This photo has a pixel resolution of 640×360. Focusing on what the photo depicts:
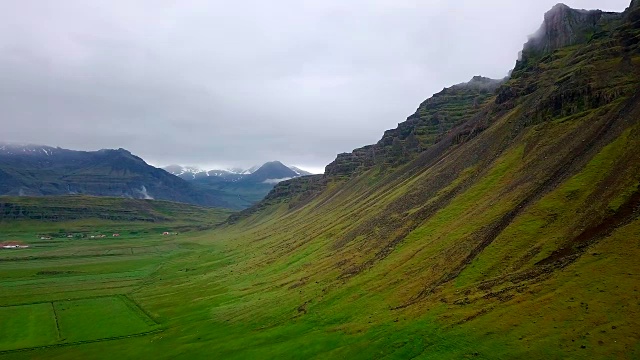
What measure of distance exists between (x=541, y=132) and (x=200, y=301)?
109 m

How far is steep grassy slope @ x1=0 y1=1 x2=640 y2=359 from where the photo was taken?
60656 mm

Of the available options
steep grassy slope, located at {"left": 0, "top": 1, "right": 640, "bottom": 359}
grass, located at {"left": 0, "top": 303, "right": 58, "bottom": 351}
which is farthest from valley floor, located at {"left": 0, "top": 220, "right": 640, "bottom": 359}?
grass, located at {"left": 0, "top": 303, "right": 58, "bottom": 351}

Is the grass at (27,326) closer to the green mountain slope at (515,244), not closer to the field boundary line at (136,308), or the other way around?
the field boundary line at (136,308)

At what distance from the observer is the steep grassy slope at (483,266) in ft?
199

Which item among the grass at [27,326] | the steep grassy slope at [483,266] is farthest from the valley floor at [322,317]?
the grass at [27,326]

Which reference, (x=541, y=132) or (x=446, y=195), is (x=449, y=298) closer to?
(x=446, y=195)

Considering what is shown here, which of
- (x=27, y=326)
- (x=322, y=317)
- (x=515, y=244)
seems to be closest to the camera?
(x=515, y=244)

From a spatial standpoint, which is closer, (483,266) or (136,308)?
(483,266)

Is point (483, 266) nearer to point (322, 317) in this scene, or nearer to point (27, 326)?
point (322, 317)

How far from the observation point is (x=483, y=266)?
272 feet

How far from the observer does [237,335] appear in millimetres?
96812

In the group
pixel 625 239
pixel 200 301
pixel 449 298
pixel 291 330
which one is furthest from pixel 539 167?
pixel 200 301

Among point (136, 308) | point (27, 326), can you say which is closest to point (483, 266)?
point (136, 308)

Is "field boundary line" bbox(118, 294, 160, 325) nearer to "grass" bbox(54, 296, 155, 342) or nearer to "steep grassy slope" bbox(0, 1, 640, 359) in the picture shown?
"grass" bbox(54, 296, 155, 342)
